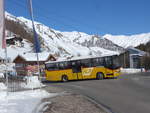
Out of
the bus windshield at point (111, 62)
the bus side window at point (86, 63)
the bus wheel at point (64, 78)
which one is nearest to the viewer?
the bus windshield at point (111, 62)

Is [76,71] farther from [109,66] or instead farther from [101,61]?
[109,66]

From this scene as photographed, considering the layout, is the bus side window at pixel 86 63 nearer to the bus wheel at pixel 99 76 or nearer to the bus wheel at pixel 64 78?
the bus wheel at pixel 99 76

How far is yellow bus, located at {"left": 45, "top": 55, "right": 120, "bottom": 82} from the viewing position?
77.2ft

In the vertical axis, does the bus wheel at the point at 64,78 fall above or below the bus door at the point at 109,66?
below

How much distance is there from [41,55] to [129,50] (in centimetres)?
2457

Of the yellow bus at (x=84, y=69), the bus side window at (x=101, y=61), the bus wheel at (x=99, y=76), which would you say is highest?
the bus side window at (x=101, y=61)

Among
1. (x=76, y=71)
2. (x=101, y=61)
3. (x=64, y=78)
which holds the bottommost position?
(x=64, y=78)

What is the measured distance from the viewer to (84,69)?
24.7 meters

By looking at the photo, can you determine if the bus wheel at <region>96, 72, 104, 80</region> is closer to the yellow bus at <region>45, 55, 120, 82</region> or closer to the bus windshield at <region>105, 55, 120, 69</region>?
the yellow bus at <region>45, 55, 120, 82</region>

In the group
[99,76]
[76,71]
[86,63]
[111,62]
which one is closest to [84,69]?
[86,63]

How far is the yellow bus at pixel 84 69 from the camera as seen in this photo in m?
23.5

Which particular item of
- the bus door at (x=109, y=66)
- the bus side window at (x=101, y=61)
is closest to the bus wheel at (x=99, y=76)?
the bus door at (x=109, y=66)

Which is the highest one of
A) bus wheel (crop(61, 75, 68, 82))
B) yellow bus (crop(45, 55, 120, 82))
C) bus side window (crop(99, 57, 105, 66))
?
bus side window (crop(99, 57, 105, 66))

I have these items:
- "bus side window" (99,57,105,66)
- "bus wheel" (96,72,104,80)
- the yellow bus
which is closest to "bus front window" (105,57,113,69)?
the yellow bus
